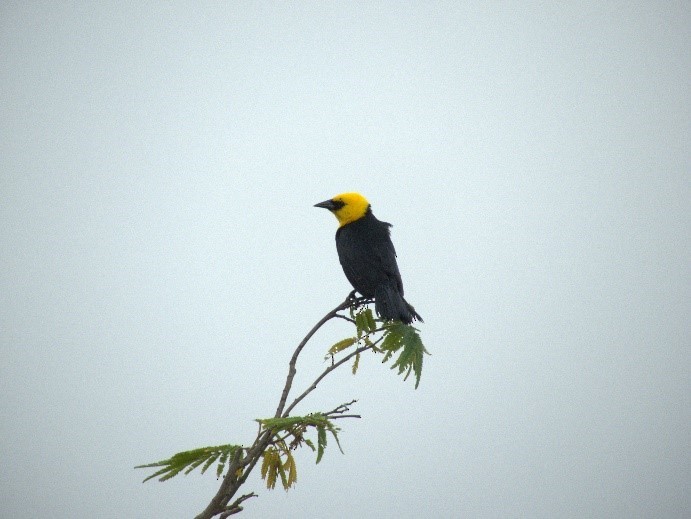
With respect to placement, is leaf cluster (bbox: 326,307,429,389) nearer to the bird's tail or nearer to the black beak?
the bird's tail

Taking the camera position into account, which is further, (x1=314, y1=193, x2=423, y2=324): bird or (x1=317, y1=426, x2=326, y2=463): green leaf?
(x1=314, y1=193, x2=423, y2=324): bird

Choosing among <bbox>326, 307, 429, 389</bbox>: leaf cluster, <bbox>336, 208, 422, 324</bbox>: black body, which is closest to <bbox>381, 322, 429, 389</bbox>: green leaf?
<bbox>326, 307, 429, 389</bbox>: leaf cluster

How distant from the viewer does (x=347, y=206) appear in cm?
754

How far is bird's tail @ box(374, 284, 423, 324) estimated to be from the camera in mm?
4621

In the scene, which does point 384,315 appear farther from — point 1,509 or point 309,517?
point 309,517

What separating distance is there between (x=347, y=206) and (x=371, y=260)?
155 cm

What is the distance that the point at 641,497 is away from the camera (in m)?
198

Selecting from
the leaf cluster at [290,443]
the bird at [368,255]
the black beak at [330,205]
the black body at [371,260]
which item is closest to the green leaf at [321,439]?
the leaf cluster at [290,443]

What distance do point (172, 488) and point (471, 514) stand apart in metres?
102

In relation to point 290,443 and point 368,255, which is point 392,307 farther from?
point 290,443

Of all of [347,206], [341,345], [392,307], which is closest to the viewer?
[341,345]

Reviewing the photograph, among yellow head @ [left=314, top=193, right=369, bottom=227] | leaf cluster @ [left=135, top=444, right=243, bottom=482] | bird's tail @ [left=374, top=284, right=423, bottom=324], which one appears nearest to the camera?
leaf cluster @ [left=135, top=444, right=243, bottom=482]

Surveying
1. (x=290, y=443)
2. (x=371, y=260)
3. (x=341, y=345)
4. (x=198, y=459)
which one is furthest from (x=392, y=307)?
(x=198, y=459)

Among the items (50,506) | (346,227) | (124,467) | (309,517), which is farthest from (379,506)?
(346,227)
